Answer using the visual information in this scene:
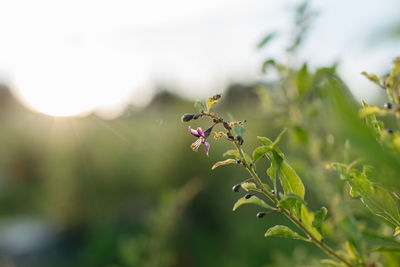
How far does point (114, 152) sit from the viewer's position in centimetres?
493

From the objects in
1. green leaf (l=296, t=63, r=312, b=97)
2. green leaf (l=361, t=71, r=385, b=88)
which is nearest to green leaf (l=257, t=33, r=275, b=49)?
green leaf (l=296, t=63, r=312, b=97)

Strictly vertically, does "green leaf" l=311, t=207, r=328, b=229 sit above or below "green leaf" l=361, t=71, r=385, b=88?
below

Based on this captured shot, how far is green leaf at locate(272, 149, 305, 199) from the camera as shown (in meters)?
0.41

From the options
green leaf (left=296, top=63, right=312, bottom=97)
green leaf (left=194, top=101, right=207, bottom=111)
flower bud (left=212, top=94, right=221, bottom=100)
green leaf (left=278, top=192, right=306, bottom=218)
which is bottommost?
green leaf (left=278, top=192, right=306, bottom=218)

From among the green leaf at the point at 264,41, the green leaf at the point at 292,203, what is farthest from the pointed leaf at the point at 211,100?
the green leaf at the point at 264,41

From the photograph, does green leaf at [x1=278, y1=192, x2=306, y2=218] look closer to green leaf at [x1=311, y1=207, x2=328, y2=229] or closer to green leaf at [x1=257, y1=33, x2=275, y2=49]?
→ green leaf at [x1=311, y1=207, x2=328, y2=229]

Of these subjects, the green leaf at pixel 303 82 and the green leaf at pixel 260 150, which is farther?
the green leaf at pixel 303 82

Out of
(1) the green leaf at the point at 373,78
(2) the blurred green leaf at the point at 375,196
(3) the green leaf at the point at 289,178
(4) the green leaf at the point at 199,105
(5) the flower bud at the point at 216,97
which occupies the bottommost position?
(2) the blurred green leaf at the point at 375,196

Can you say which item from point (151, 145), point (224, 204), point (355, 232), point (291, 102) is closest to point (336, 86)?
point (355, 232)

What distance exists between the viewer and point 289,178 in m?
0.42

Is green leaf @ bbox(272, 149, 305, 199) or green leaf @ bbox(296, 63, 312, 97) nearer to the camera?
green leaf @ bbox(272, 149, 305, 199)

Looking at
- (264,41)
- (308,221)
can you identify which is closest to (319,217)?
(308,221)

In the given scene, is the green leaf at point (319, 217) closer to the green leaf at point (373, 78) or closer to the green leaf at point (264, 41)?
the green leaf at point (373, 78)

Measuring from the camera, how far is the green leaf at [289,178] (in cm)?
41
